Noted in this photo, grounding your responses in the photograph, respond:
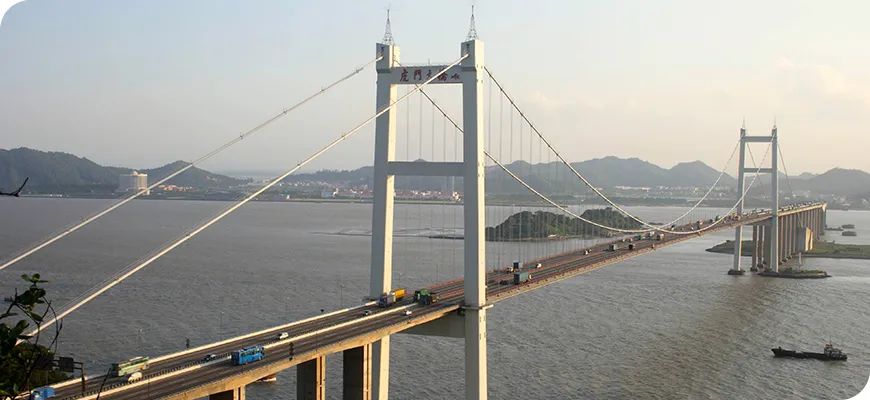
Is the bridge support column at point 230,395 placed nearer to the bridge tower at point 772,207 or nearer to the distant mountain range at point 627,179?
the bridge tower at point 772,207

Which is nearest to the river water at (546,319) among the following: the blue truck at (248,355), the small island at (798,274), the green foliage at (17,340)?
the small island at (798,274)

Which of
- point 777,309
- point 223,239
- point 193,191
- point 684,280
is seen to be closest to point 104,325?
point 777,309

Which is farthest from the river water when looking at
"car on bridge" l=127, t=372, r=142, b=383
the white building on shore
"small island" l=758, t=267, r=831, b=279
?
the white building on shore

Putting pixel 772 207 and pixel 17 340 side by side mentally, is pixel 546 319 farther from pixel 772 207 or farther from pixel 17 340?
pixel 772 207

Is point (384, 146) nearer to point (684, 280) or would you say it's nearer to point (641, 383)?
point (641, 383)

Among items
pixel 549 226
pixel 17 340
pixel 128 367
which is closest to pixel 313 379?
pixel 128 367

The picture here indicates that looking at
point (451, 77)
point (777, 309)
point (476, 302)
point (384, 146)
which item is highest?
point (451, 77)

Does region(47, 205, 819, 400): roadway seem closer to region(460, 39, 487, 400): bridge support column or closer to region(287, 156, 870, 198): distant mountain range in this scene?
region(460, 39, 487, 400): bridge support column
